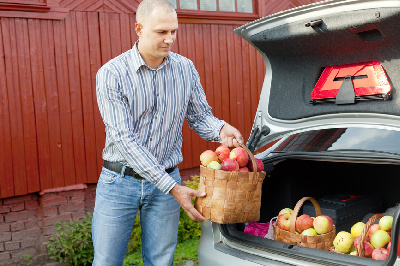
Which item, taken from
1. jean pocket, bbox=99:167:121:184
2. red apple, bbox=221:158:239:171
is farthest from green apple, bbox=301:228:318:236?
jean pocket, bbox=99:167:121:184

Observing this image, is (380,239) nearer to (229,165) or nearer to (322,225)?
(322,225)

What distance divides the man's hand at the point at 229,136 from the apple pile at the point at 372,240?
0.84 meters

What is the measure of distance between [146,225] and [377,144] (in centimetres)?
151

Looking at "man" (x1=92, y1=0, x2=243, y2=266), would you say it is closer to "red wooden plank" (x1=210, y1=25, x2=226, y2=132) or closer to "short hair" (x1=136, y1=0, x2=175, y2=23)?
"short hair" (x1=136, y1=0, x2=175, y2=23)

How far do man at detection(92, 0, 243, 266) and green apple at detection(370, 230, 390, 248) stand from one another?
923 millimetres

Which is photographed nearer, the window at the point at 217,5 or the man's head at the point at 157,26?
the man's head at the point at 157,26

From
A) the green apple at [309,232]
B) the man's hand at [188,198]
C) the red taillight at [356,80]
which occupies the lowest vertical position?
the green apple at [309,232]

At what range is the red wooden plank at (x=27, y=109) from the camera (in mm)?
5070

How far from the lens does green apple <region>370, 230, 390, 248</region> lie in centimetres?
244

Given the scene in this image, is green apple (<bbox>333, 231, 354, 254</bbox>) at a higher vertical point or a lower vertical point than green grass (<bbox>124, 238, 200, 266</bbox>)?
higher

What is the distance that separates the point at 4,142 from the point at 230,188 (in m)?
3.26

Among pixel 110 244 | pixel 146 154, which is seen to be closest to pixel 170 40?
pixel 146 154

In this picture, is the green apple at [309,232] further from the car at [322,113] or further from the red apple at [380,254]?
the red apple at [380,254]

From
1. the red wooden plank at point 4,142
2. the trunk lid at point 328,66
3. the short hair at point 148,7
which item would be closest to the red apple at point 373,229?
the trunk lid at point 328,66
